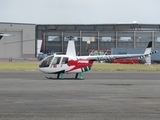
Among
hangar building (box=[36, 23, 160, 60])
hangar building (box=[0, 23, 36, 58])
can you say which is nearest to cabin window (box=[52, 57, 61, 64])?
hangar building (box=[36, 23, 160, 60])

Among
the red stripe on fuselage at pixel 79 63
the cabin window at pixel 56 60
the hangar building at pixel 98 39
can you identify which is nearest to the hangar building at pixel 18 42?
the hangar building at pixel 98 39

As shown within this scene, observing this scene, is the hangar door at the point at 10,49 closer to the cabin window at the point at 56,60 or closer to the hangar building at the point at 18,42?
the hangar building at the point at 18,42

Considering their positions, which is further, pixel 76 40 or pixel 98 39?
pixel 76 40

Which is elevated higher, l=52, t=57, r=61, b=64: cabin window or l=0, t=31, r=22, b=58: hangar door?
l=0, t=31, r=22, b=58: hangar door

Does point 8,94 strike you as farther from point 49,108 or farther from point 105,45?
point 105,45

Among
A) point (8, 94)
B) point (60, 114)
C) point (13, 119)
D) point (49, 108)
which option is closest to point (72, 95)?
point (8, 94)

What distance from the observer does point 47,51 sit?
8988 cm

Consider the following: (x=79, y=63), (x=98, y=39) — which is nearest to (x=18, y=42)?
(x=98, y=39)

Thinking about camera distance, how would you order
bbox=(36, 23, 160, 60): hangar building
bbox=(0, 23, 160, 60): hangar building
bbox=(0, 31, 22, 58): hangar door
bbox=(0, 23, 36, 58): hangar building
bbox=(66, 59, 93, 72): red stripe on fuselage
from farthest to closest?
1. bbox=(0, 31, 22, 58): hangar door
2. bbox=(0, 23, 36, 58): hangar building
3. bbox=(0, 23, 160, 60): hangar building
4. bbox=(36, 23, 160, 60): hangar building
5. bbox=(66, 59, 93, 72): red stripe on fuselage

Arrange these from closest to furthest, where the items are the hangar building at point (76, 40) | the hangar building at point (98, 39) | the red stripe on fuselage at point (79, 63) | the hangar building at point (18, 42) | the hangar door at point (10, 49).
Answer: the red stripe on fuselage at point (79, 63) < the hangar building at point (98, 39) < the hangar building at point (76, 40) < the hangar building at point (18, 42) < the hangar door at point (10, 49)

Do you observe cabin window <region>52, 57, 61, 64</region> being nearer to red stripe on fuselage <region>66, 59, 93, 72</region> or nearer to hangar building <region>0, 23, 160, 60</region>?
red stripe on fuselage <region>66, 59, 93, 72</region>

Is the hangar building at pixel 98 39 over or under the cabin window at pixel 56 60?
over

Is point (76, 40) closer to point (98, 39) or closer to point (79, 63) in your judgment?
point (98, 39)

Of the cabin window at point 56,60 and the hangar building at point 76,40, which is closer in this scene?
the cabin window at point 56,60
